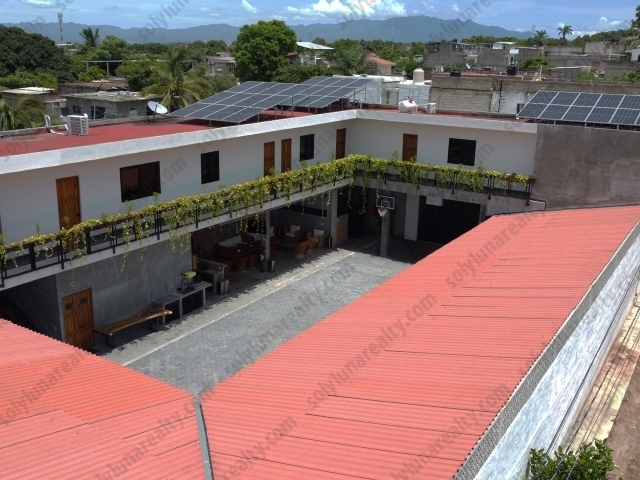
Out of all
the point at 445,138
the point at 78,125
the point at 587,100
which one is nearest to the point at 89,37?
the point at 78,125

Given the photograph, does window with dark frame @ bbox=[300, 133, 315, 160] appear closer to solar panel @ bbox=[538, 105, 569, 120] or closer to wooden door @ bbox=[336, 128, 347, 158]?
wooden door @ bbox=[336, 128, 347, 158]

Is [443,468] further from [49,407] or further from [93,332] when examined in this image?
[93,332]

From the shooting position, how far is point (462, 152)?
25375mm

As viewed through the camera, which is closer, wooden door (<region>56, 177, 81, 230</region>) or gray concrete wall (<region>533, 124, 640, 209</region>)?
wooden door (<region>56, 177, 81, 230</region>)

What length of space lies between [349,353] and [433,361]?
5.56 ft

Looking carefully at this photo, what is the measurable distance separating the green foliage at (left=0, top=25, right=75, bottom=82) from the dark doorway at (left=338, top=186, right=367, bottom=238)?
64397 millimetres

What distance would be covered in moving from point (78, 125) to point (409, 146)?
13762 millimetres

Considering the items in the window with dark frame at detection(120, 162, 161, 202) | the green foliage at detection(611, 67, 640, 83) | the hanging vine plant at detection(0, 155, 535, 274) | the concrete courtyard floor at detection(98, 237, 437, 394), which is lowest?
the concrete courtyard floor at detection(98, 237, 437, 394)

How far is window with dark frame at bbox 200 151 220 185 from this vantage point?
2138cm

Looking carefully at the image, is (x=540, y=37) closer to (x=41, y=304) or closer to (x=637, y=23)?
(x=637, y=23)

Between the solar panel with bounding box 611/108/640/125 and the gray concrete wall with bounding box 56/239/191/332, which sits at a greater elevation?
the solar panel with bounding box 611/108/640/125

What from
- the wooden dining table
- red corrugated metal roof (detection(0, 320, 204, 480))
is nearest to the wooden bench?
the wooden dining table

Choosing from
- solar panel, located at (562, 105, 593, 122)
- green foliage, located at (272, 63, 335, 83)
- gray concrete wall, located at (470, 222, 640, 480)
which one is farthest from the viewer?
green foliage, located at (272, 63, 335, 83)

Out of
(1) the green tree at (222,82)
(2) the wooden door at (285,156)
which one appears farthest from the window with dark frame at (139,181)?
(1) the green tree at (222,82)
